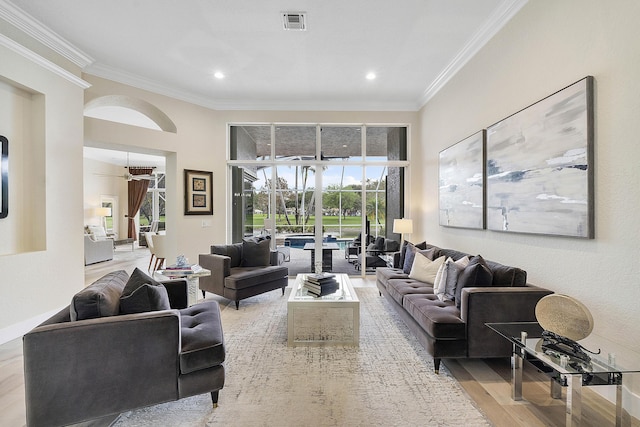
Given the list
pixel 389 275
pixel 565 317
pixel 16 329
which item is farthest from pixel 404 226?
pixel 16 329

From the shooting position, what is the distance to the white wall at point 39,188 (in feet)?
10.2

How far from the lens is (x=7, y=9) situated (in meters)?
2.95

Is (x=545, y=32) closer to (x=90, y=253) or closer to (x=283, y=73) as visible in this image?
(x=283, y=73)

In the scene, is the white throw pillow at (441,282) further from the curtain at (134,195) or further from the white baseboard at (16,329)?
the curtain at (134,195)

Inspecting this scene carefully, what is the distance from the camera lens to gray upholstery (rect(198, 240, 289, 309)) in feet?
13.2

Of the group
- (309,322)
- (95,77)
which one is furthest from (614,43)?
(95,77)

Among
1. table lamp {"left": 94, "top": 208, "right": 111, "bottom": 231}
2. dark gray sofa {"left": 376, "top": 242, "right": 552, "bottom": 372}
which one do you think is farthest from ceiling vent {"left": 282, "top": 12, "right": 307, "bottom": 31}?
table lamp {"left": 94, "top": 208, "right": 111, "bottom": 231}

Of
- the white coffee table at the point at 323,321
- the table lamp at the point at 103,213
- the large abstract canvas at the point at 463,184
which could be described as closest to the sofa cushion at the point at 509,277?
the large abstract canvas at the point at 463,184

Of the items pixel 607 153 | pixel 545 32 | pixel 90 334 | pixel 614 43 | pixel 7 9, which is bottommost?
pixel 90 334

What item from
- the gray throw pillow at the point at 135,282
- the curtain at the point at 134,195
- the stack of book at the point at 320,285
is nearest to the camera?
the gray throw pillow at the point at 135,282

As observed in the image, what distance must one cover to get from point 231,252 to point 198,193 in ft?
5.04

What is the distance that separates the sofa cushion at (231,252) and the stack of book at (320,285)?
5.64 feet

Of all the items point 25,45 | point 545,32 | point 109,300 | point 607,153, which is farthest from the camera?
point 25,45

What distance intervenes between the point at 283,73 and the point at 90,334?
4.05m
